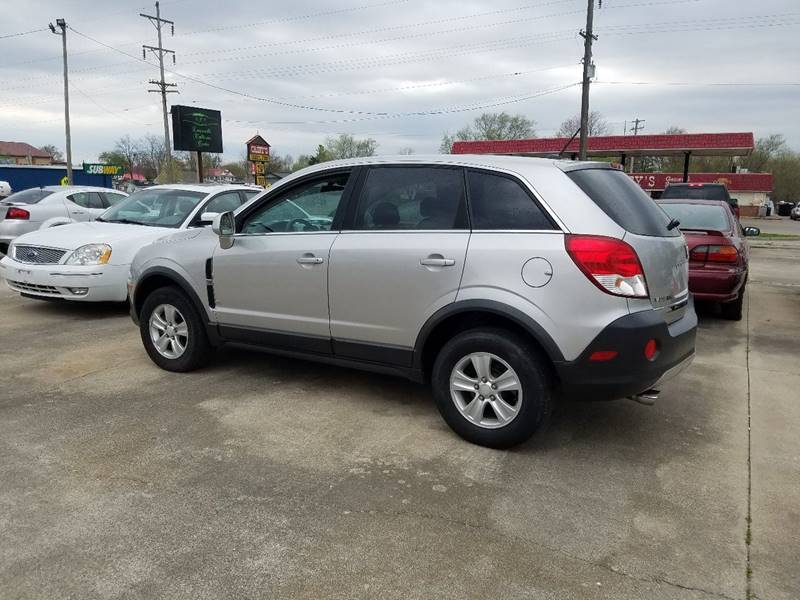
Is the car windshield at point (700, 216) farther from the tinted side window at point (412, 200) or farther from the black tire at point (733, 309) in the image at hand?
the tinted side window at point (412, 200)

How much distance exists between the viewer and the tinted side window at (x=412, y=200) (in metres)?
3.89

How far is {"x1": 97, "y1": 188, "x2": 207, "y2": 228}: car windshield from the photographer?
8.10 m

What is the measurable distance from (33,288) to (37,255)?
0.39 metres

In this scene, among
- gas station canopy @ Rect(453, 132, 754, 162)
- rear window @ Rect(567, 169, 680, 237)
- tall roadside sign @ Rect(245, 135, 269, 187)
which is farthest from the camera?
gas station canopy @ Rect(453, 132, 754, 162)

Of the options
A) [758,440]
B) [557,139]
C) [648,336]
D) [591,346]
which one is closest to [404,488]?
[591,346]

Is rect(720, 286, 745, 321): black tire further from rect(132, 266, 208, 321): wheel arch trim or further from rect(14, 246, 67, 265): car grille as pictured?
rect(14, 246, 67, 265): car grille

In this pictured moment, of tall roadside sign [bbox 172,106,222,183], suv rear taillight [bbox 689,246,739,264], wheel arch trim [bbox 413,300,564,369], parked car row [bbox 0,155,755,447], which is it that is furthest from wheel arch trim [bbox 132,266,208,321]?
tall roadside sign [bbox 172,106,222,183]

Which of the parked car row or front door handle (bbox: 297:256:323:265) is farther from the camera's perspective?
front door handle (bbox: 297:256:323:265)

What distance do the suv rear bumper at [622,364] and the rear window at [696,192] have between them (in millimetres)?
10654

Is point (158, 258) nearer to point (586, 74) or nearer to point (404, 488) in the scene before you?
point (404, 488)

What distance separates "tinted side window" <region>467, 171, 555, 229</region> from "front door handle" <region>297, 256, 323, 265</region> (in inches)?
44.3

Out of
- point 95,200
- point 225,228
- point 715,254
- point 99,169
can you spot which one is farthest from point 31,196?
point 99,169

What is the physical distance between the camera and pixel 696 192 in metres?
14.0

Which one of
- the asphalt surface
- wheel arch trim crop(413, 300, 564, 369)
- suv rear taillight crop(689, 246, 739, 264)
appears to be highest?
suv rear taillight crop(689, 246, 739, 264)
